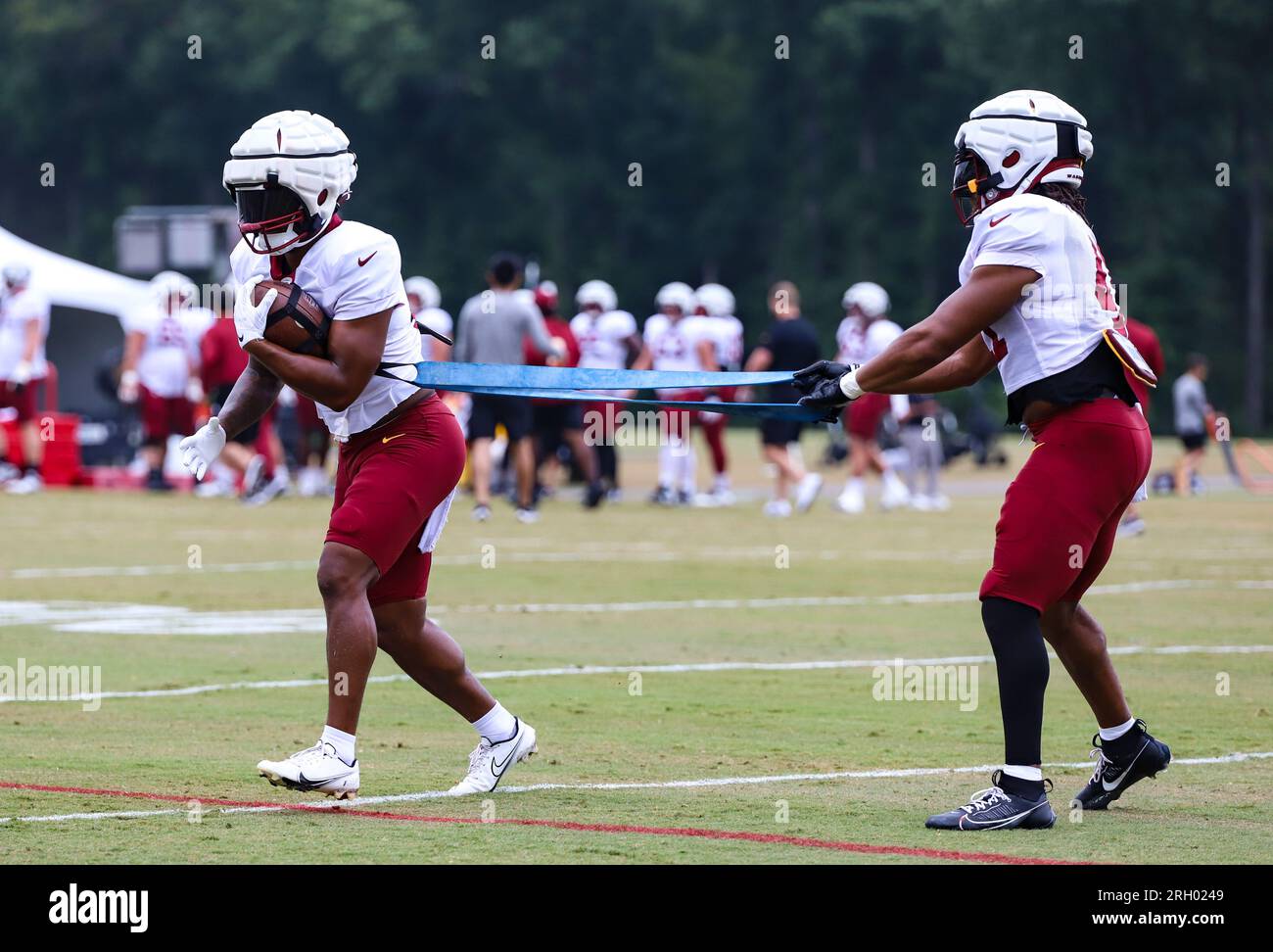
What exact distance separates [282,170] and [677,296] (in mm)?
18620

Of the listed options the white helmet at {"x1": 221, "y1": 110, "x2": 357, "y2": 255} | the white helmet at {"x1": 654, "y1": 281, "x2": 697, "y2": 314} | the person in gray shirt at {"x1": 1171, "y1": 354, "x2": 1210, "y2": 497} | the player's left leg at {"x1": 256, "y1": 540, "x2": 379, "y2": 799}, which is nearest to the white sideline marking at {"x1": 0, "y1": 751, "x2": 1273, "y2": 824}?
the player's left leg at {"x1": 256, "y1": 540, "x2": 379, "y2": 799}

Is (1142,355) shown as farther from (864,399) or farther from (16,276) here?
(16,276)

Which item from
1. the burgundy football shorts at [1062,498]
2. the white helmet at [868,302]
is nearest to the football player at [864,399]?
the white helmet at [868,302]

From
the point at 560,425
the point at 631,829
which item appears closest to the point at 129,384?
the point at 560,425

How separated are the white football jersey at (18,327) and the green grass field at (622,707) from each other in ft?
19.7

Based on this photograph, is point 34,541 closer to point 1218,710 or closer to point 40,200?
point 1218,710

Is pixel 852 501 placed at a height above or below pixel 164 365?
below

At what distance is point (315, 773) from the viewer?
6891 millimetres

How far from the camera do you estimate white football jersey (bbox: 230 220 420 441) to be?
7.16 metres

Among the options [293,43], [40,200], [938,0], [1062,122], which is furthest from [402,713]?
[40,200]

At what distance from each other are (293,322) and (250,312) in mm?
159

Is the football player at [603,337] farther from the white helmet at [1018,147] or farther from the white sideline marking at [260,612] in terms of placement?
the white helmet at [1018,147]

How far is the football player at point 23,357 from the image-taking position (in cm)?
2481

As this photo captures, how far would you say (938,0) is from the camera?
208 feet
